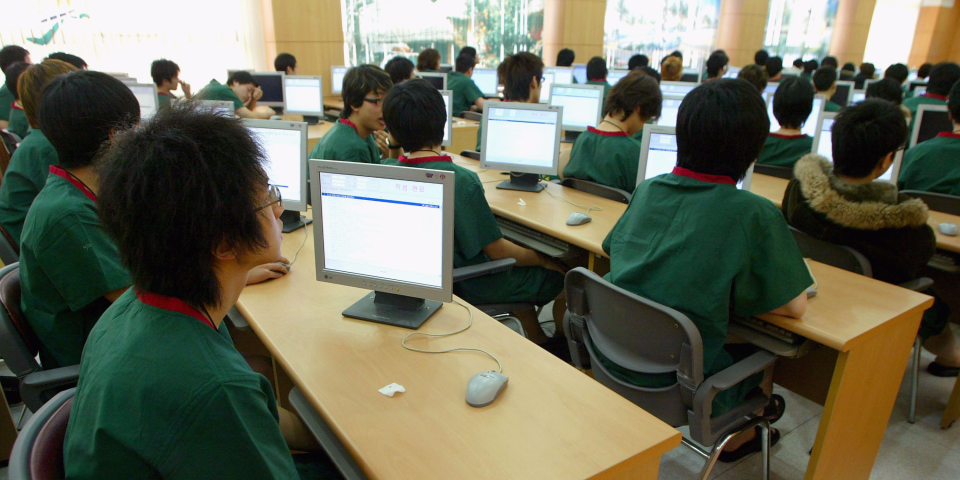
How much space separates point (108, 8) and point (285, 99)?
233cm

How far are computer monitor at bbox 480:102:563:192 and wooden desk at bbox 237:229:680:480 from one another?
5.08ft

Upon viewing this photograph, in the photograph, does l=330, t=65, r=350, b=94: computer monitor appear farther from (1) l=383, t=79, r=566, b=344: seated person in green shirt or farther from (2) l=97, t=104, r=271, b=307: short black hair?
(2) l=97, t=104, r=271, b=307: short black hair

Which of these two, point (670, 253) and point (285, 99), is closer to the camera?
point (670, 253)

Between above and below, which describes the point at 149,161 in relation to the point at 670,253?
above

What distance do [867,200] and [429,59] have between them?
5.57 metres

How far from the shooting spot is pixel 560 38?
890cm

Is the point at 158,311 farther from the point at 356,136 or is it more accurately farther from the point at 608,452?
the point at 356,136

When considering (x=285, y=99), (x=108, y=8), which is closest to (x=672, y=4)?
(x=285, y=99)

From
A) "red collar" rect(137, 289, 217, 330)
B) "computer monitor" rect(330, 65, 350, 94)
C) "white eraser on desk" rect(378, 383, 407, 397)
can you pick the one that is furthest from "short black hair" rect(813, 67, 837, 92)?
"red collar" rect(137, 289, 217, 330)

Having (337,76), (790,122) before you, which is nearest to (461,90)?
(337,76)

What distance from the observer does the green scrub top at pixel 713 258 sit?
4.71 feet

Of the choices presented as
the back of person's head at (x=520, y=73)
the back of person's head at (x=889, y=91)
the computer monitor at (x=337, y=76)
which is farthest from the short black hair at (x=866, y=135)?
the computer monitor at (x=337, y=76)

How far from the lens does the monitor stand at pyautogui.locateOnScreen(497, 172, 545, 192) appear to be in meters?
3.01

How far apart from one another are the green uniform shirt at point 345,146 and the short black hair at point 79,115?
117 centimetres
